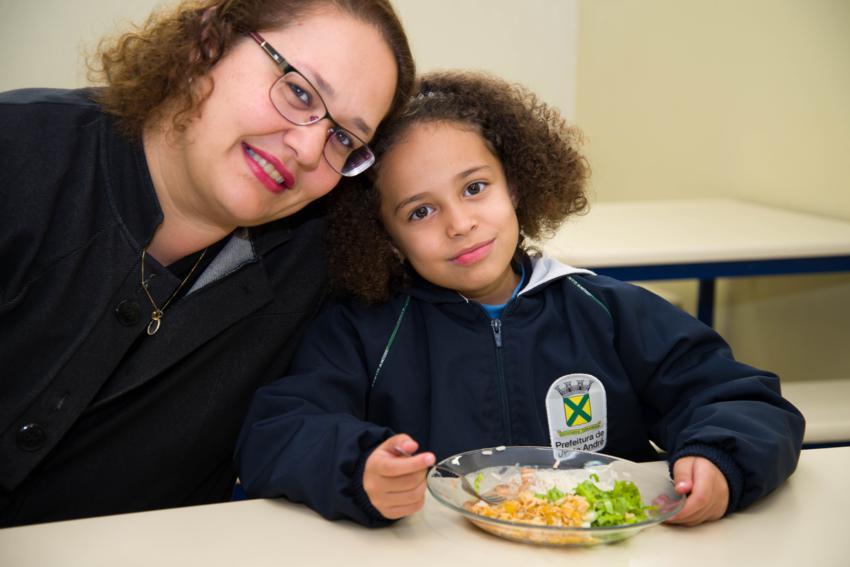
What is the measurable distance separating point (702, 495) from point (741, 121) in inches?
111

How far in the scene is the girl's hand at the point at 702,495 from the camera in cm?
114

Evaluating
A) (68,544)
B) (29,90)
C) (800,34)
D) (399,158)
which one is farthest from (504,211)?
(800,34)

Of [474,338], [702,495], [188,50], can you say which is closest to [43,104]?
[188,50]

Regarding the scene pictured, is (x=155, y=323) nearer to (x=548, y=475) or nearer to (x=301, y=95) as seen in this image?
(x=301, y=95)

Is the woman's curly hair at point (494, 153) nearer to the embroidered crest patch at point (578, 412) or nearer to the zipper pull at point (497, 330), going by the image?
the zipper pull at point (497, 330)

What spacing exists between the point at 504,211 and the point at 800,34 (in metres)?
2.05

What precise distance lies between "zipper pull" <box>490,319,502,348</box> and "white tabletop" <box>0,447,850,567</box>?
0.49m

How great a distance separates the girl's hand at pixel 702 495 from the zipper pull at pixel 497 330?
1.55 feet

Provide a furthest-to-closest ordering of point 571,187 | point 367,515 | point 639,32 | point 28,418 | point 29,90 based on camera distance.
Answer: point 639,32
point 571,187
point 29,90
point 28,418
point 367,515

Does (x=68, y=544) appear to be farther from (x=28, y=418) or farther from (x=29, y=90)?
(x=29, y=90)

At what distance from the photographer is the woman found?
4.55ft

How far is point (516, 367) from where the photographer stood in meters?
1.61

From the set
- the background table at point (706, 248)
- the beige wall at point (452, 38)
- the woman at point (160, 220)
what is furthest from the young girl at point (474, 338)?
the beige wall at point (452, 38)

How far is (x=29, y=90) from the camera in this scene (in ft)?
5.01
